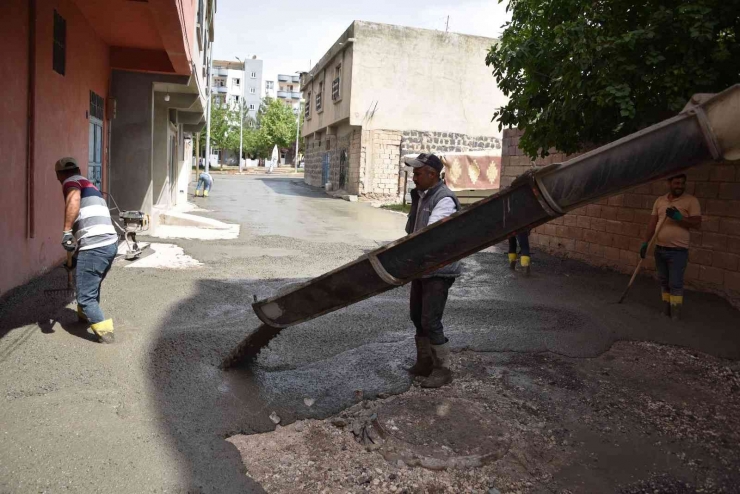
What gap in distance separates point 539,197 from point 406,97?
2336 centimetres

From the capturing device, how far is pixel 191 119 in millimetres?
20234

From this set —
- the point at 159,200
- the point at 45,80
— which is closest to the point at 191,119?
the point at 159,200

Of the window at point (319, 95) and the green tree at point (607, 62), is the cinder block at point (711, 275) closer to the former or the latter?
the green tree at point (607, 62)

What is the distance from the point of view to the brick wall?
23.9 ft

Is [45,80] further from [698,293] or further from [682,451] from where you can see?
[698,293]

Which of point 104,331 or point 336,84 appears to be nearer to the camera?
point 104,331

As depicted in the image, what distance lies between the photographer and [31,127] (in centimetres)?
684

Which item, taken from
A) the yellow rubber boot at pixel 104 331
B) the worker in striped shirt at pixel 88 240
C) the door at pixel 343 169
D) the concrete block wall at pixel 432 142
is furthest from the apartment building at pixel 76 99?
the door at pixel 343 169

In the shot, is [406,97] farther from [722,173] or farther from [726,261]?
[726,261]

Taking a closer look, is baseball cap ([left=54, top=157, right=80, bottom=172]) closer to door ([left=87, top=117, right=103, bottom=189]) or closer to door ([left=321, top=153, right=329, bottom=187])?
door ([left=87, top=117, right=103, bottom=189])

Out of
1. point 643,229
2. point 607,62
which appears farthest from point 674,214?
point 643,229

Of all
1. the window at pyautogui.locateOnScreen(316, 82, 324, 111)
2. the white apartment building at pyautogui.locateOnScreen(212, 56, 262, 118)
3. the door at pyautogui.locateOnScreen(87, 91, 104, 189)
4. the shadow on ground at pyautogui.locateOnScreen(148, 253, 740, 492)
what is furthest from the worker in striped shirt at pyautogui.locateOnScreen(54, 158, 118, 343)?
the white apartment building at pyautogui.locateOnScreen(212, 56, 262, 118)

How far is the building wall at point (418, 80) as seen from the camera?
81.5ft

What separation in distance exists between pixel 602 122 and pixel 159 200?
1178 cm
